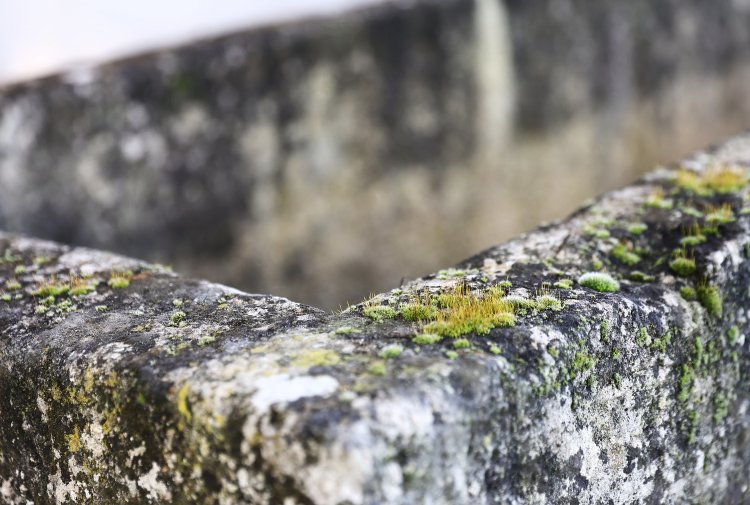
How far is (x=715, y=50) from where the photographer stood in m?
10.2

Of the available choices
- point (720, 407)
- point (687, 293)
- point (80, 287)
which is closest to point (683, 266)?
point (687, 293)

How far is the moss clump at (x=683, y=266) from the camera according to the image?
2.98m

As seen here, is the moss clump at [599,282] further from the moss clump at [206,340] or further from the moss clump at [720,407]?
the moss clump at [206,340]

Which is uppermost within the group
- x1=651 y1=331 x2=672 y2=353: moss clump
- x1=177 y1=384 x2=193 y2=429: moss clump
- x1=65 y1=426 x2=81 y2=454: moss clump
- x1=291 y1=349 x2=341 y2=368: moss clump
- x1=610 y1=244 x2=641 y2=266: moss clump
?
x1=610 y1=244 x2=641 y2=266: moss clump

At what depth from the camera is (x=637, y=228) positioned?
3383 mm

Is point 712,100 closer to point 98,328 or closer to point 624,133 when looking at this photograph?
point 624,133

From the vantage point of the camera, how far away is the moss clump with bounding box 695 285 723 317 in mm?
2900

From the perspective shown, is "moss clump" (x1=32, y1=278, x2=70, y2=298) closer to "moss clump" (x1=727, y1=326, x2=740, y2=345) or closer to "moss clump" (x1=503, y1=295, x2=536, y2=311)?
"moss clump" (x1=503, y1=295, x2=536, y2=311)

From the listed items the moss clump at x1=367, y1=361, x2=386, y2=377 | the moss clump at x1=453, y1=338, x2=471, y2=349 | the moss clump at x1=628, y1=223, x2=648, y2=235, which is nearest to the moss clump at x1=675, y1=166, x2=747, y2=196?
the moss clump at x1=628, y1=223, x2=648, y2=235

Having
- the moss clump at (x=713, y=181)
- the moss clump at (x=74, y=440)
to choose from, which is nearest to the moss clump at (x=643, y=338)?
the moss clump at (x=713, y=181)

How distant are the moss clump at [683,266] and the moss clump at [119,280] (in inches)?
86.0

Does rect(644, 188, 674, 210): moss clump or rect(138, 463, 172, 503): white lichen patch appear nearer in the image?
rect(138, 463, 172, 503): white lichen patch

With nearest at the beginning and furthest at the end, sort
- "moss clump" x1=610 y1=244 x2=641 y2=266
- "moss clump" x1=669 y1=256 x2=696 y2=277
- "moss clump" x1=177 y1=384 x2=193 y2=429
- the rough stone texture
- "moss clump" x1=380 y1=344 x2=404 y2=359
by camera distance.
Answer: the rough stone texture, "moss clump" x1=177 y1=384 x2=193 y2=429, "moss clump" x1=380 y1=344 x2=404 y2=359, "moss clump" x1=669 y1=256 x2=696 y2=277, "moss clump" x1=610 y1=244 x2=641 y2=266

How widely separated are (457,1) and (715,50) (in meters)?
4.70
